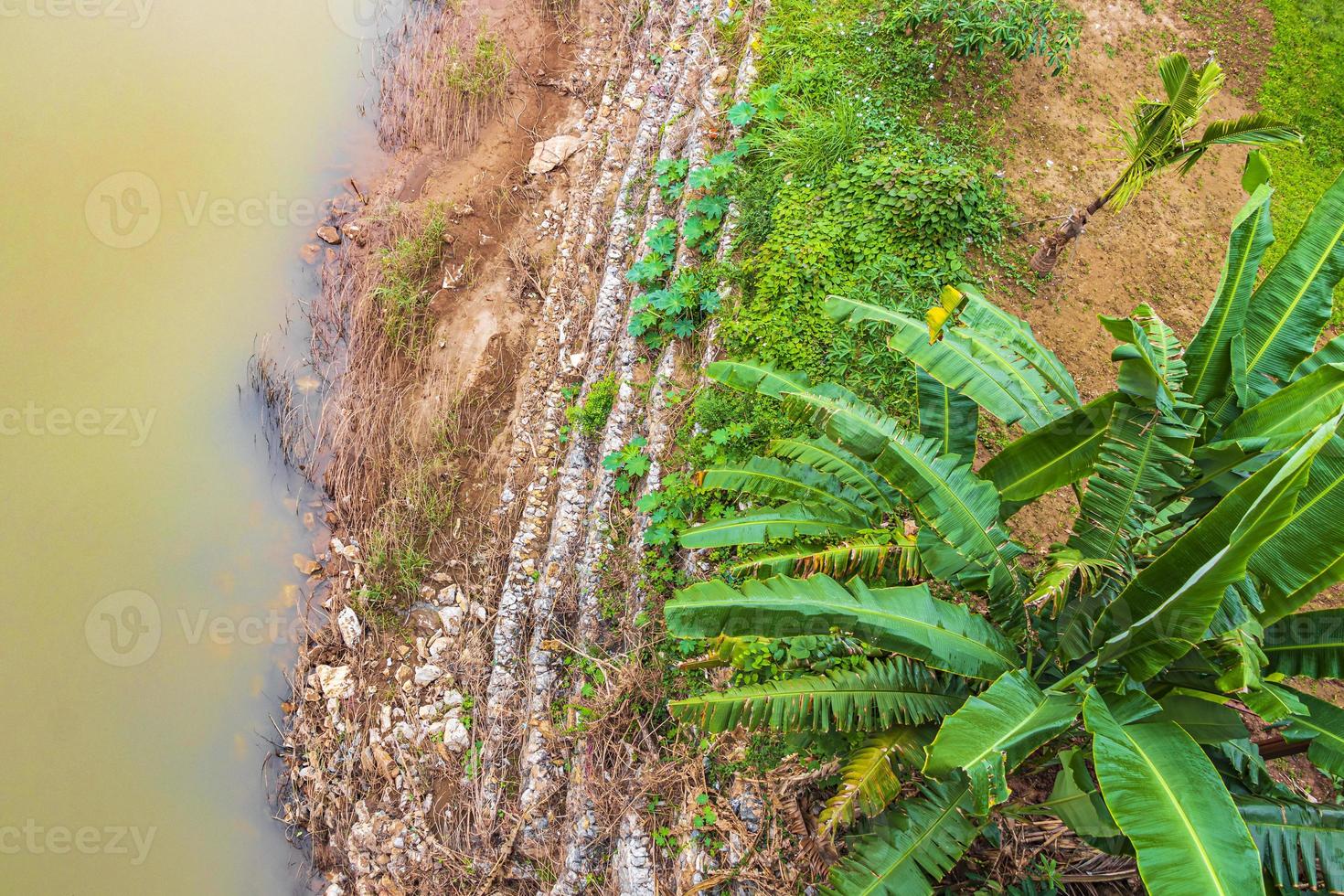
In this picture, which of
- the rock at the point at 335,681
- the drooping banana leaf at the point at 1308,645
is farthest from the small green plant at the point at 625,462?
the drooping banana leaf at the point at 1308,645

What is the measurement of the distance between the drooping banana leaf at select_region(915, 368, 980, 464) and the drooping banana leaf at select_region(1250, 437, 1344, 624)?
44.8 inches

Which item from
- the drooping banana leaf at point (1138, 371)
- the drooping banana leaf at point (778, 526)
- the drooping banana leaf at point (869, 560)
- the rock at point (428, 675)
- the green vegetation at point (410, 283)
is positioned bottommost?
the rock at point (428, 675)

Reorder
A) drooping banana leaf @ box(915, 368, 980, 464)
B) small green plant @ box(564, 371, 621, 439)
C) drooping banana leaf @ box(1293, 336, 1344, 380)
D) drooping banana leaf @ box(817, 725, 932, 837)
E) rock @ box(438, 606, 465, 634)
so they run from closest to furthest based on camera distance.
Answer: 1. drooping banana leaf @ box(817, 725, 932, 837)
2. drooping banana leaf @ box(1293, 336, 1344, 380)
3. drooping banana leaf @ box(915, 368, 980, 464)
4. small green plant @ box(564, 371, 621, 439)
5. rock @ box(438, 606, 465, 634)

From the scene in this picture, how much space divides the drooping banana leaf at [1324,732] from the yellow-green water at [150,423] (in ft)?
23.8

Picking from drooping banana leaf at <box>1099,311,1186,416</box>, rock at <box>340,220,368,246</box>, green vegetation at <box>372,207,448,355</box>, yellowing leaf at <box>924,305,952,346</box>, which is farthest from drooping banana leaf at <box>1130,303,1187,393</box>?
rock at <box>340,220,368,246</box>

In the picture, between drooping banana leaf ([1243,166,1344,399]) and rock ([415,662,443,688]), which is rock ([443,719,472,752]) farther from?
drooping banana leaf ([1243,166,1344,399])

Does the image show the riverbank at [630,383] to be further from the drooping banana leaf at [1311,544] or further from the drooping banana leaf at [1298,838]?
the drooping banana leaf at [1311,544]

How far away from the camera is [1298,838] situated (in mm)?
2506

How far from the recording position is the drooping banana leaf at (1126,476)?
2.57 m

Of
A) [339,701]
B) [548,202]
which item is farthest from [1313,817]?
[548,202]

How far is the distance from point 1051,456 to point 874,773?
151 centimetres

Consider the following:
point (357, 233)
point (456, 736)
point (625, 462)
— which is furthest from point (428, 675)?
point (357, 233)

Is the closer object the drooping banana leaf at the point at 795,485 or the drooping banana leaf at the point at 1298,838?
the drooping banana leaf at the point at 1298,838

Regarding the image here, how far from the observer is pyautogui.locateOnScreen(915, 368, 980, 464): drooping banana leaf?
3.29m
